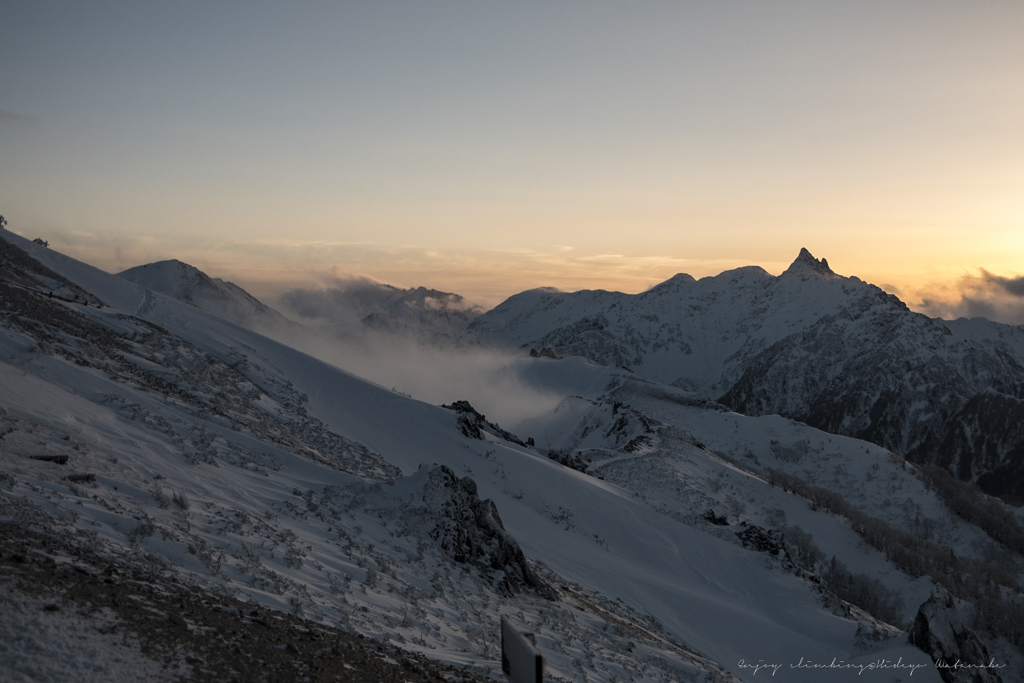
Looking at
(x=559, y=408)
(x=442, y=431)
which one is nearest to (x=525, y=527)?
(x=442, y=431)

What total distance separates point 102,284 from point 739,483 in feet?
196

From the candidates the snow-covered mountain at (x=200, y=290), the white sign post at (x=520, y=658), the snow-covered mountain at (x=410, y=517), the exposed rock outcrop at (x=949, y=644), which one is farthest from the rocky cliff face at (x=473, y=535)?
the snow-covered mountain at (x=200, y=290)

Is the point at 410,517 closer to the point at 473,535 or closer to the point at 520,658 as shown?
the point at 473,535

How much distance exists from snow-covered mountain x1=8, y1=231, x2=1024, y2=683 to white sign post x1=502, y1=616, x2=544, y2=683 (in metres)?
6.22

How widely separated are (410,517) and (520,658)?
14.4 metres

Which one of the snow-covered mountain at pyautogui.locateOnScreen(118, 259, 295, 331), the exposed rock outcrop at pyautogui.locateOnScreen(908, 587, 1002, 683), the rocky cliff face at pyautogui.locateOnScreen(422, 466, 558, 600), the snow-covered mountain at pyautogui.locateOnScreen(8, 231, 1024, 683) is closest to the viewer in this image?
the snow-covered mountain at pyautogui.locateOnScreen(8, 231, 1024, 683)

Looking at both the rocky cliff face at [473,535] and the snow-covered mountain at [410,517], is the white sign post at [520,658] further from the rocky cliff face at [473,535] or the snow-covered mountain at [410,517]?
the rocky cliff face at [473,535]

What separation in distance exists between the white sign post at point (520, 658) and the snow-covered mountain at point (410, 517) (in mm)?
6222

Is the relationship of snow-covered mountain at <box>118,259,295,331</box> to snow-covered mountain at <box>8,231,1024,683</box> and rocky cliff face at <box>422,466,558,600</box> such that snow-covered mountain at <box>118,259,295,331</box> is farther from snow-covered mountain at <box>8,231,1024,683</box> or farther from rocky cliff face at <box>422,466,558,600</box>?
rocky cliff face at <box>422,466,558,600</box>

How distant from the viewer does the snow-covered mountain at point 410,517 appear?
1121cm

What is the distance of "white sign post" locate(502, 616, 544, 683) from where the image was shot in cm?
374

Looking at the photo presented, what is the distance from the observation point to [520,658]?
3986 millimetres

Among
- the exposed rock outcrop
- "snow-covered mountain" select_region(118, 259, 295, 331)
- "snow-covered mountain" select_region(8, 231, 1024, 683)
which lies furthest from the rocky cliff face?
"snow-covered mountain" select_region(118, 259, 295, 331)

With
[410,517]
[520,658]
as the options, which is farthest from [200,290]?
[520,658]
